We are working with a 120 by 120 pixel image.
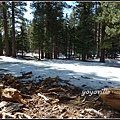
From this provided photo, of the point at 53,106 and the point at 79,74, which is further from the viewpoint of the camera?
the point at 79,74

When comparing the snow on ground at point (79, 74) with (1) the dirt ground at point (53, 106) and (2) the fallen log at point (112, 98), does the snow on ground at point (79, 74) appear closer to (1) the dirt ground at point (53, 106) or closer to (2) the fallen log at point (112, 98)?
(1) the dirt ground at point (53, 106)

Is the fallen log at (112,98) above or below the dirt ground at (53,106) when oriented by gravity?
above

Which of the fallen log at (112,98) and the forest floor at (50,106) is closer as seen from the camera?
the forest floor at (50,106)

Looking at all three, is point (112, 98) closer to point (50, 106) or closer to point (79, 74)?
point (50, 106)

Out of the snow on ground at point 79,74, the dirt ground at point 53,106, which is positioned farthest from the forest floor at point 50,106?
the snow on ground at point 79,74

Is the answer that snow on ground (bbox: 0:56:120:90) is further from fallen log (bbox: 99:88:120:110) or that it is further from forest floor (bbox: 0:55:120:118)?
fallen log (bbox: 99:88:120:110)

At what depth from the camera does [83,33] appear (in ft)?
49.4

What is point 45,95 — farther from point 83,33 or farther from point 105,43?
point 83,33

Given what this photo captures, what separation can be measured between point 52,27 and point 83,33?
3.08 m

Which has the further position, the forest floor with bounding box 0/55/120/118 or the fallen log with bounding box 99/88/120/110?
the fallen log with bounding box 99/88/120/110

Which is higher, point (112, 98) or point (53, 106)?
point (112, 98)

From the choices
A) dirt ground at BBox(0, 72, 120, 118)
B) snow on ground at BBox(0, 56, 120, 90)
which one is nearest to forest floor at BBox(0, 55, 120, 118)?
dirt ground at BBox(0, 72, 120, 118)

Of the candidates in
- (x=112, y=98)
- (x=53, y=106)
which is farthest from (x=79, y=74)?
(x=53, y=106)

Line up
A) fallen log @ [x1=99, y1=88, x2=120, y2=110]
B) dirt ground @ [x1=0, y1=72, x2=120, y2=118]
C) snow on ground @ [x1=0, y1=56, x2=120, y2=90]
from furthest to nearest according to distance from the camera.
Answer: snow on ground @ [x1=0, y1=56, x2=120, y2=90] < fallen log @ [x1=99, y1=88, x2=120, y2=110] < dirt ground @ [x1=0, y1=72, x2=120, y2=118]
